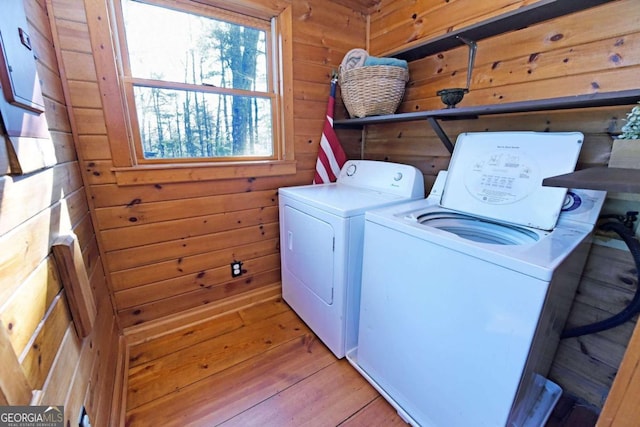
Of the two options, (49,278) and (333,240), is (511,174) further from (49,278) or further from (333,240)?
(49,278)

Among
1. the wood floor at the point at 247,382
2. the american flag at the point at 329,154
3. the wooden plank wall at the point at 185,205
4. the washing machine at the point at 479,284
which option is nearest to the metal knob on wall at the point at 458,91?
the washing machine at the point at 479,284

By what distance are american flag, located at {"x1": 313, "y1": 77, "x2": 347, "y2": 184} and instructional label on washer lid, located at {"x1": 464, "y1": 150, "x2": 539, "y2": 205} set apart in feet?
3.28

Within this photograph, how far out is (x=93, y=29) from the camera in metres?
1.29

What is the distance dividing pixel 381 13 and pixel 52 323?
2.54 meters

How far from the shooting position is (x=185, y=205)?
5.61ft

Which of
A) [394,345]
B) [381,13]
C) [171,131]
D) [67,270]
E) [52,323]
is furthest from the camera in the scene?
[381,13]

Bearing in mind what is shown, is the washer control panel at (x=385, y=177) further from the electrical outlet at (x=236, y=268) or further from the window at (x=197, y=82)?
the electrical outlet at (x=236, y=268)

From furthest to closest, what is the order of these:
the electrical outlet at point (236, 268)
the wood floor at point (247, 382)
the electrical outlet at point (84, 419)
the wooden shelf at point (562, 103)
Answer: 1. the electrical outlet at point (236, 268)
2. the wood floor at point (247, 382)
3. the wooden shelf at point (562, 103)
4. the electrical outlet at point (84, 419)

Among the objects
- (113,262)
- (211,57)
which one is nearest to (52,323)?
(113,262)

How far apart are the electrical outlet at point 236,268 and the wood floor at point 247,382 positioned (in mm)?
349

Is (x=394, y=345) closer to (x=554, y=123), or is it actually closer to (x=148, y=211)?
(x=554, y=123)

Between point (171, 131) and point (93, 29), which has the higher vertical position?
point (93, 29)

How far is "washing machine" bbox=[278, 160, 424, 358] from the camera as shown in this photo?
1411mm

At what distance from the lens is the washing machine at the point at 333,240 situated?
4.63ft
